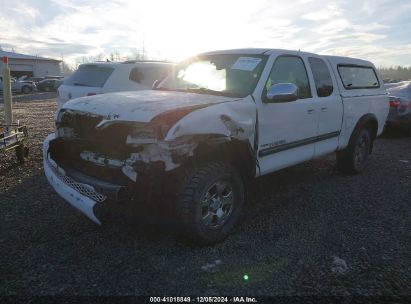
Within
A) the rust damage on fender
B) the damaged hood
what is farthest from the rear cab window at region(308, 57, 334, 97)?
the rust damage on fender

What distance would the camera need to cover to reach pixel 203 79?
184 inches

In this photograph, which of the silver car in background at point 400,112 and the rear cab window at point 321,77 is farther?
the silver car in background at point 400,112

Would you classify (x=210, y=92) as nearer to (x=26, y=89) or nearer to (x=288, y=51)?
(x=288, y=51)

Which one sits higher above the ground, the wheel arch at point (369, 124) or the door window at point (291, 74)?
the door window at point (291, 74)

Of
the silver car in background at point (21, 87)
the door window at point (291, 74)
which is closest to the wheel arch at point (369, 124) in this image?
the door window at point (291, 74)

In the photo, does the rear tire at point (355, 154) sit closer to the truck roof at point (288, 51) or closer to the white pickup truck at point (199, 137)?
the white pickup truck at point (199, 137)

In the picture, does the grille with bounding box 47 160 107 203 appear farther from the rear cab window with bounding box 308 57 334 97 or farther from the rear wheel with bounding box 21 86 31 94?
the rear wheel with bounding box 21 86 31 94

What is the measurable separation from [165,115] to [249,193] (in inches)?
94.0

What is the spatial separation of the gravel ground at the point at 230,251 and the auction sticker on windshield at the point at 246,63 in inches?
67.6

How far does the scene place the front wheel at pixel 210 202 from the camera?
10.9ft

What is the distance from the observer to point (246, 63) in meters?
4.46

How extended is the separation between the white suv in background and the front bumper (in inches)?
159

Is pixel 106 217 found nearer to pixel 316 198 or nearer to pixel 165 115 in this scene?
pixel 165 115

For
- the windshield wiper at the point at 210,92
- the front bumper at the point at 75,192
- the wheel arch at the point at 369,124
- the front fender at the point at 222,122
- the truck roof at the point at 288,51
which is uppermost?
the truck roof at the point at 288,51
